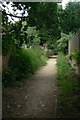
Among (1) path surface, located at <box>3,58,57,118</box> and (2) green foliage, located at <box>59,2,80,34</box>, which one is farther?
(2) green foliage, located at <box>59,2,80,34</box>

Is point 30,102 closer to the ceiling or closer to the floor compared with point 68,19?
closer to the floor

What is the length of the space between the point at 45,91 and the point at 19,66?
3.86 m

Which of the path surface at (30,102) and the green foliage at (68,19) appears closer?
the path surface at (30,102)

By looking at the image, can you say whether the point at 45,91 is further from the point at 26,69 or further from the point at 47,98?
the point at 26,69

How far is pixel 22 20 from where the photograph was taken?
26.2ft

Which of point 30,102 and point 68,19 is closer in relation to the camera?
point 30,102

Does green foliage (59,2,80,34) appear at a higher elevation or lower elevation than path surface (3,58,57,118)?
higher

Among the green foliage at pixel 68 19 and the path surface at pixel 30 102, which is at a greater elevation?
the green foliage at pixel 68 19

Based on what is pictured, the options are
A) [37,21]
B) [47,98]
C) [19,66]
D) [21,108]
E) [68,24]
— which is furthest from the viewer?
[19,66]

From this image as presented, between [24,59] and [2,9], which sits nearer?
[2,9]

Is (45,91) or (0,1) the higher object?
(0,1)

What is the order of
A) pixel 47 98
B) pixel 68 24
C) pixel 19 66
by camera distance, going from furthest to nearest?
pixel 19 66
pixel 68 24
pixel 47 98

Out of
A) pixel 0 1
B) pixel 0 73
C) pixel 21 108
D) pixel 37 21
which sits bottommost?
pixel 21 108

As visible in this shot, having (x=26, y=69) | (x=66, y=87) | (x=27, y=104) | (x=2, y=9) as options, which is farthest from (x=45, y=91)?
(x=26, y=69)
